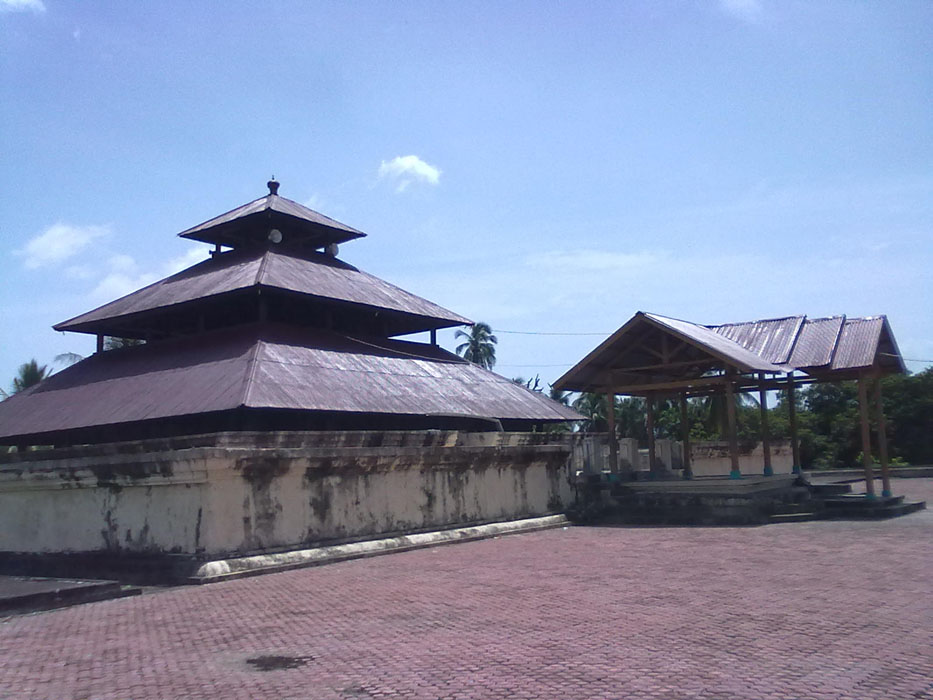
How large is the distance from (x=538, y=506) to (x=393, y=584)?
8.62m

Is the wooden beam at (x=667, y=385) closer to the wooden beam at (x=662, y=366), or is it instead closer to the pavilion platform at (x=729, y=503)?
the wooden beam at (x=662, y=366)

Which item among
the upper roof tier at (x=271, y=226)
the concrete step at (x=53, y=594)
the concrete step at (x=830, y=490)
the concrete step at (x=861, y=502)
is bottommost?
the concrete step at (x=53, y=594)

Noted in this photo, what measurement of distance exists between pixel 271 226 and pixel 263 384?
9.35 metres

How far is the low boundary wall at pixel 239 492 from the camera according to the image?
12.4m

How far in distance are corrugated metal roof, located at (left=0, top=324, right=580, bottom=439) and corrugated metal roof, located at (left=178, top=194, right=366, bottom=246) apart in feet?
13.4

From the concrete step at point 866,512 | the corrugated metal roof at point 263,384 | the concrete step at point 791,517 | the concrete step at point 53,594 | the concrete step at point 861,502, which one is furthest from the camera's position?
the concrete step at point 861,502

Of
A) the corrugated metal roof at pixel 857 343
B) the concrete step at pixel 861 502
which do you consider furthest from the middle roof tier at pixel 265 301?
the concrete step at pixel 861 502

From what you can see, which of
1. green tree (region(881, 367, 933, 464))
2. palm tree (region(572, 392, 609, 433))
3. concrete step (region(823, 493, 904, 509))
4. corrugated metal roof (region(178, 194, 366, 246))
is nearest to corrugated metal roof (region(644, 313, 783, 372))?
concrete step (region(823, 493, 904, 509))

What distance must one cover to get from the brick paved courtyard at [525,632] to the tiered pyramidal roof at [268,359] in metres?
4.13

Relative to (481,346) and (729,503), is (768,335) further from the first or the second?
(481,346)

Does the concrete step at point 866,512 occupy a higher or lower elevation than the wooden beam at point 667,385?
lower

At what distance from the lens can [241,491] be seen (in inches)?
499

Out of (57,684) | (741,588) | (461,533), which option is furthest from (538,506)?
(57,684)

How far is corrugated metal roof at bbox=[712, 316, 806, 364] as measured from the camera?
20391mm
